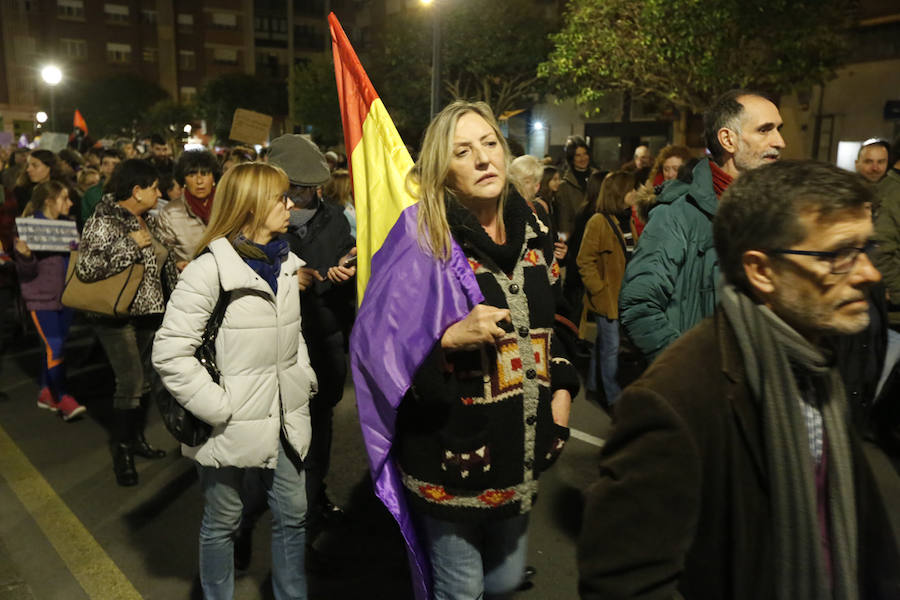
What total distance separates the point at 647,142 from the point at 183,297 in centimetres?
2420

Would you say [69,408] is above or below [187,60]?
below

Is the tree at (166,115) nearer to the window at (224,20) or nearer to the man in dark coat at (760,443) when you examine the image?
the window at (224,20)

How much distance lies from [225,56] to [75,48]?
11.9m

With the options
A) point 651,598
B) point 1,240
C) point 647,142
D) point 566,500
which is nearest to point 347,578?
point 566,500

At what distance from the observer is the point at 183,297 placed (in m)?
2.87

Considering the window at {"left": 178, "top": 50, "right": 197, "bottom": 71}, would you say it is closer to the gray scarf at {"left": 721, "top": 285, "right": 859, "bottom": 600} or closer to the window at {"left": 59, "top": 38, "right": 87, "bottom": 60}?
the window at {"left": 59, "top": 38, "right": 87, "bottom": 60}

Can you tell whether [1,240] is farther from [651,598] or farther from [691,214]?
[651,598]

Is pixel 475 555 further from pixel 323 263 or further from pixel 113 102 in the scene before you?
pixel 113 102

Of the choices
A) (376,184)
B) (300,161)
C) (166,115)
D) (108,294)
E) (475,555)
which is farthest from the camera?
(166,115)

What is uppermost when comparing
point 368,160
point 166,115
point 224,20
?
point 224,20

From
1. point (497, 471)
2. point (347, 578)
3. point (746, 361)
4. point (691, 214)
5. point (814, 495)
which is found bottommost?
point (347, 578)

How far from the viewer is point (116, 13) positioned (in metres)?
63.7

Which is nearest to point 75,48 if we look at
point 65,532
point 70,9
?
point 70,9

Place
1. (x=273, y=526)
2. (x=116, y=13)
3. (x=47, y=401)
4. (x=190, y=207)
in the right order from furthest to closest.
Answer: (x=116, y=13) < (x=47, y=401) < (x=190, y=207) < (x=273, y=526)
